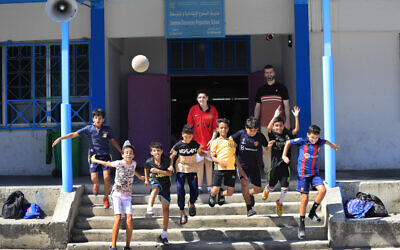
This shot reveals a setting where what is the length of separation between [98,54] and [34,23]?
1518 mm

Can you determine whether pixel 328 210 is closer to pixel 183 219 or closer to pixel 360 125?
pixel 183 219

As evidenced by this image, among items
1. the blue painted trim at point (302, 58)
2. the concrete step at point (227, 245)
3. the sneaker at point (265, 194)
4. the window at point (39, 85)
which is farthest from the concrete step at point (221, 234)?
the window at point (39, 85)

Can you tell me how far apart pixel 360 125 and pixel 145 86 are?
4613 mm

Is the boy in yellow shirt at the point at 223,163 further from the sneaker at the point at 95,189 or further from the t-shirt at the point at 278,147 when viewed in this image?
the sneaker at the point at 95,189

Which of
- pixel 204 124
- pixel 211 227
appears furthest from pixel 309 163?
pixel 204 124

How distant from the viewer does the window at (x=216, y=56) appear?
415 inches

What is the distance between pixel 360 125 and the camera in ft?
30.9

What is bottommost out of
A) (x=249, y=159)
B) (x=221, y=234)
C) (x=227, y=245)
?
(x=227, y=245)

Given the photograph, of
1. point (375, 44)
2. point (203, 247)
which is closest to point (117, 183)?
point (203, 247)

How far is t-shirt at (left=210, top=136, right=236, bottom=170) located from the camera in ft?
21.9

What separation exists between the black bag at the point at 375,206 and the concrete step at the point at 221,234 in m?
0.82

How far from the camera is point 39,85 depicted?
9.91 meters

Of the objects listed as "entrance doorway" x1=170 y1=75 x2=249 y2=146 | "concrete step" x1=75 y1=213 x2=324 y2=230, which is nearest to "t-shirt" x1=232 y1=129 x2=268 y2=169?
"concrete step" x1=75 y1=213 x2=324 y2=230

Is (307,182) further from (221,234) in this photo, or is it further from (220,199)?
(221,234)
